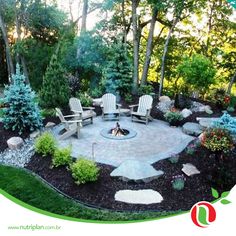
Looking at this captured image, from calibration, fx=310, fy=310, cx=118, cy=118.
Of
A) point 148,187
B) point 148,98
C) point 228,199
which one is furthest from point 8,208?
point 148,98

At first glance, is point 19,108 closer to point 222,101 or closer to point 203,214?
Result: point 203,214

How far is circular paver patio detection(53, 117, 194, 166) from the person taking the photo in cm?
759

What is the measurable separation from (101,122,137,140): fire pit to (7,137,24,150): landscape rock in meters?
2.28

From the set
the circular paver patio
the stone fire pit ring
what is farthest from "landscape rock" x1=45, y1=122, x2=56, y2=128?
the stone fire pit ring

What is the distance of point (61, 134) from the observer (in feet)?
29.8

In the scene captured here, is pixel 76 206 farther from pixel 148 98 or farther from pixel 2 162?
pixel 148 98

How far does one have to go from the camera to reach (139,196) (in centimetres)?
586

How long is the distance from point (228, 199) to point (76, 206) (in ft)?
8.59

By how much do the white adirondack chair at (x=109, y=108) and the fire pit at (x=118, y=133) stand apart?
49.4 inches

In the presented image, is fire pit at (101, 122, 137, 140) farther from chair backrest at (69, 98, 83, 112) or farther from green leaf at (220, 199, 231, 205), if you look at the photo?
green leaf at (220, 199, 231, 205)

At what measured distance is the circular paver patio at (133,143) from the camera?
24.9 ft

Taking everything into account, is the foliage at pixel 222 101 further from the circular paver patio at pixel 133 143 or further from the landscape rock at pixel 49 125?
the landscape rock at pixel 49 125

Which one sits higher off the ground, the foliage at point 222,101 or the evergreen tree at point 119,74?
the evergreen tree at point 119,74

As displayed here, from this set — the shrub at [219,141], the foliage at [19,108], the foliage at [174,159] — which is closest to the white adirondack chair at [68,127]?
the foliage at [19,108]
